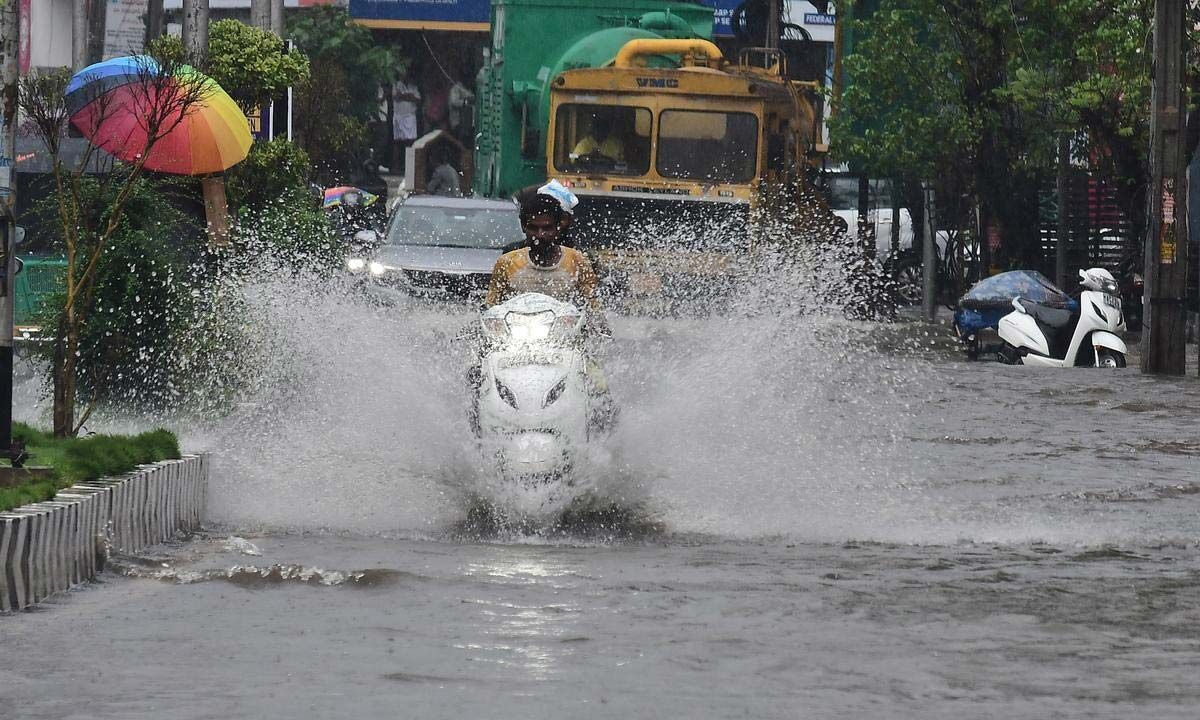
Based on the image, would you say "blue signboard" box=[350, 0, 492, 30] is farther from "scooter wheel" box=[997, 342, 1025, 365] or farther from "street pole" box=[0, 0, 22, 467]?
"street pole" box=[0, 0, 22, 467]

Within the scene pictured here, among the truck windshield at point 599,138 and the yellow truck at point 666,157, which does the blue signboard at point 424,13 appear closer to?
the yellow truck at point 666,157

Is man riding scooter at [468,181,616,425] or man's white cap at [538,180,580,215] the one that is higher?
man's white cap at [538,180,580,215]

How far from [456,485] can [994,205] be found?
20934mm

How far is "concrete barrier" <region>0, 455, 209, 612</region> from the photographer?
726cm

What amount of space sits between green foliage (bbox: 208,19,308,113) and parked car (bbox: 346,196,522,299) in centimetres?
511

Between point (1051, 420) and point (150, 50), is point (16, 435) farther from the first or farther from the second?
point (1051, 420)

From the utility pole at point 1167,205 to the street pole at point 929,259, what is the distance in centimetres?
1122

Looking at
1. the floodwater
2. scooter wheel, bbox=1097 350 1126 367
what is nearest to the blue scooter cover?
scooter wheel, bbox=1097 350 1126 367

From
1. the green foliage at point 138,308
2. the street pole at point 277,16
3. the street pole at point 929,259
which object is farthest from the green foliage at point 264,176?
the street pole at point 929,259

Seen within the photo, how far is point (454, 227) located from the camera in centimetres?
2431

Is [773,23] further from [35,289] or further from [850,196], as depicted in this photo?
[35,289]

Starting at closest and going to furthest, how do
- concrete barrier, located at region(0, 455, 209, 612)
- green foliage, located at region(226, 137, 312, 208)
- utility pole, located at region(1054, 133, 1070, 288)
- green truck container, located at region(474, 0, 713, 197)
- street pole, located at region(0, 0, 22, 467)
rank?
concrete barrier, located at region(0, 455, 209, 612)
street pole, located at region(0, 0, 22, 467)
green foliage, located at region(226, 137, 312, 208)
green truck container, located at region(474, 0, 713, 197)
utility pole, located at region(1054, 133, 1070, 288)

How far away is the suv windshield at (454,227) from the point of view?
79.0 ft

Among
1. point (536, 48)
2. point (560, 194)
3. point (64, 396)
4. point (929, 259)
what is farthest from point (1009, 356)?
point (64, 396)
